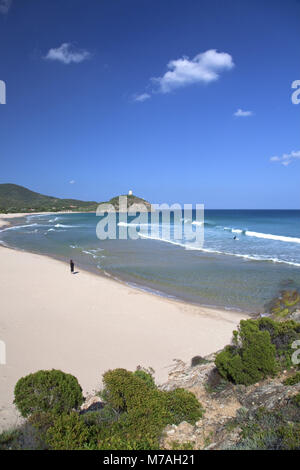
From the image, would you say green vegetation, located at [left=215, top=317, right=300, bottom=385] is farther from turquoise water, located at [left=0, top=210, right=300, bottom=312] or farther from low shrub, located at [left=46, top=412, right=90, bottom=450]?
turquoise water, located at [left=0, top=210, right=300, bottom=312]

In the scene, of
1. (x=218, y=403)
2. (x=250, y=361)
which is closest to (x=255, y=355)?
(x=250, y=361)

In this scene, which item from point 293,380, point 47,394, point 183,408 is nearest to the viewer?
point 47,394

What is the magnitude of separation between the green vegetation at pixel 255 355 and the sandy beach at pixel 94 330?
213 centimetres

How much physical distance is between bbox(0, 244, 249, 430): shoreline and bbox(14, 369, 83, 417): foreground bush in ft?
3.05

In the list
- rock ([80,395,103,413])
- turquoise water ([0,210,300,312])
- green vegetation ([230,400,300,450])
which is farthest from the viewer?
turquoise water ([0,210,300,312])

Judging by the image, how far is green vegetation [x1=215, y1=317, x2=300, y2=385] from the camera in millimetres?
5820

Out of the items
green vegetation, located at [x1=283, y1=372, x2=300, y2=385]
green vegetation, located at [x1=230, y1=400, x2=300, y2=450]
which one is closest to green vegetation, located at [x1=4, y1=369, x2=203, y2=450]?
green vegetation, located at [x1=230, y1=400, x2=300, y2=450]

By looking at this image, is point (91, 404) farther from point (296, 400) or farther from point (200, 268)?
point (200, 268)

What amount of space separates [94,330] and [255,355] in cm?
633

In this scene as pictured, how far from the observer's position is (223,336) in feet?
32.9

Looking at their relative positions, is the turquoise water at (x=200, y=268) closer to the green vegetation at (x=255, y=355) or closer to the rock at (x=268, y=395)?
the green vegetation at (x=255, y=355)

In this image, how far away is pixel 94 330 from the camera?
1030 centimetres

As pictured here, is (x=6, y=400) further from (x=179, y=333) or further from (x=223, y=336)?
(x=223, y=336)
